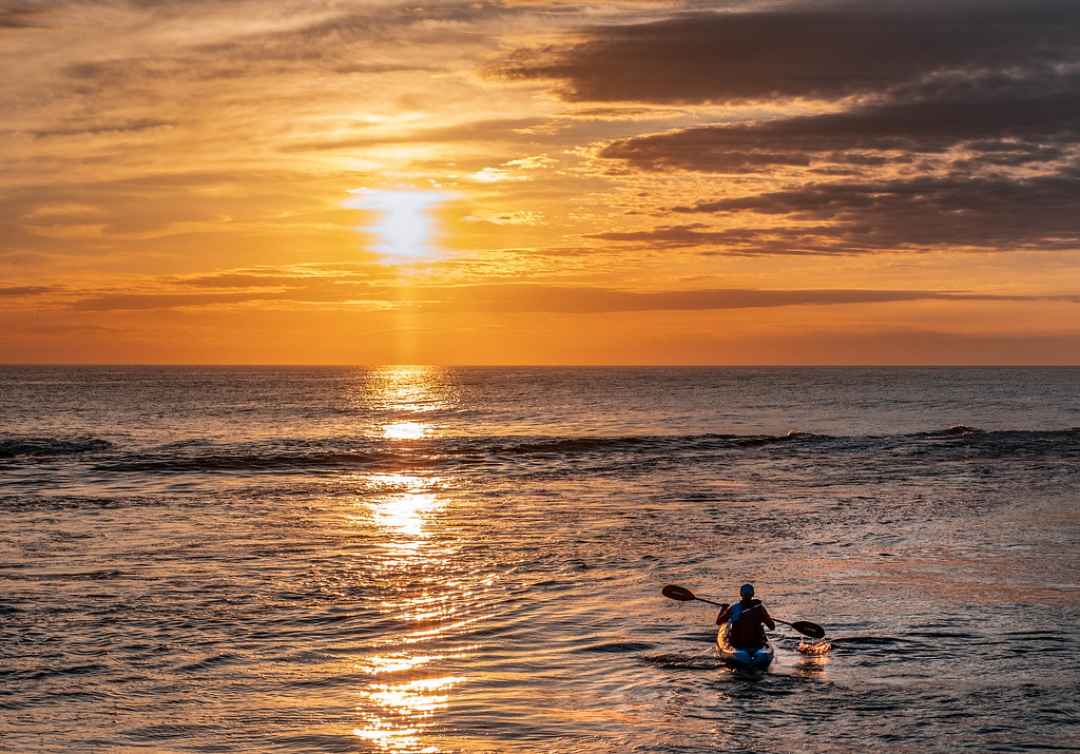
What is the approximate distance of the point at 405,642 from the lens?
69.6 feet

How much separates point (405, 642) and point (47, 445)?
56487mm

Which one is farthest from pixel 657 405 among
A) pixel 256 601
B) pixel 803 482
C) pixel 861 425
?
pixel 256 601

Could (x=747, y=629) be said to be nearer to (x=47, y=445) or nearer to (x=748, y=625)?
(x=748, y=625)

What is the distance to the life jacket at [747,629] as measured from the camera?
1973 cm

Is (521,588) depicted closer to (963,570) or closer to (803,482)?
(963,570)

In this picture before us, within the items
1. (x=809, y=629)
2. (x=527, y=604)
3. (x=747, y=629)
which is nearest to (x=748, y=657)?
(x=747, y=629)

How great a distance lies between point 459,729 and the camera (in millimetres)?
15977

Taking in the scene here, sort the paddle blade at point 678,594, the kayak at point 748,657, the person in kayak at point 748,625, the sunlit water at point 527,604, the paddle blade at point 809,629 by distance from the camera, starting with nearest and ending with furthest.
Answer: the sunlit water at point 527,604 < the kayak at point 748,657 < the person in kayak at point 748,625 < the paddle blade at point 809,629 < the paddle blade at point 678,594

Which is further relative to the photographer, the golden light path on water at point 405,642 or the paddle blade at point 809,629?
the paddle blade at point 809,629

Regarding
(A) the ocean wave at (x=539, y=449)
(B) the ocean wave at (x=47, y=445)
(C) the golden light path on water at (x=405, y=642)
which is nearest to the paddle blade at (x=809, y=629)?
(C) the golden light path on water at (x=405, y=642)

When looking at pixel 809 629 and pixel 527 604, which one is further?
pixel 527 604

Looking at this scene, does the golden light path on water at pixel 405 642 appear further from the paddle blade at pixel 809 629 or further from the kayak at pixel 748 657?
the paddle blade at pixel 809 629

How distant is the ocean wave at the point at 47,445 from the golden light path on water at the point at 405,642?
26.8m

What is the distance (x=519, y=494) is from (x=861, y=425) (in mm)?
55487
